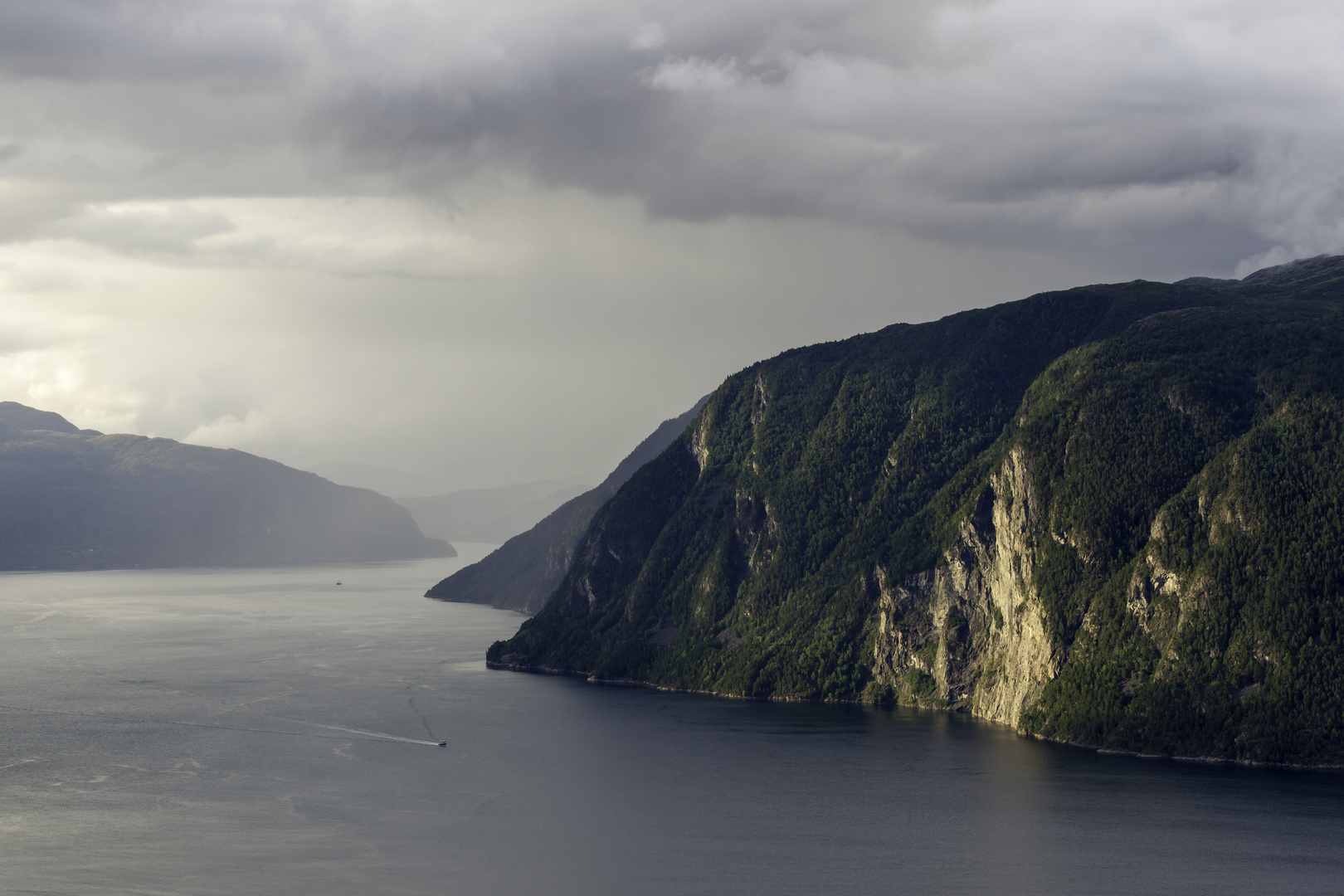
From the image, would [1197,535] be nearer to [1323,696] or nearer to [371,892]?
[1323,696]

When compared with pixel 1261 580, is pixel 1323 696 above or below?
below

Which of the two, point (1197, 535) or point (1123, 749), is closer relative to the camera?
point (1123, 749)

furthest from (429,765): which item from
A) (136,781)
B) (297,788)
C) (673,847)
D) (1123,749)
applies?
(1123,749)

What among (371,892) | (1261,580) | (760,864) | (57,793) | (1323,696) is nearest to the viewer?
(371,892)

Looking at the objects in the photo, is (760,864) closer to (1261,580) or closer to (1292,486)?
(1261,580)

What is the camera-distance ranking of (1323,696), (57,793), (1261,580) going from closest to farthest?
(57,793) < (1323,696) < (1261,580)

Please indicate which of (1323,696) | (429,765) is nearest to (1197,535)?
(1323,696)

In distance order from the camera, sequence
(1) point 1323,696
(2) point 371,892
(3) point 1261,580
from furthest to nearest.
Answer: (3) point 1261,580 < (1) point 1323,696 < (2) point 371,892

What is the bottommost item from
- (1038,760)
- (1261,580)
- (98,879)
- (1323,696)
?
(98,879)

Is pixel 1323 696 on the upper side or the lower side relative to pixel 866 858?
upper
